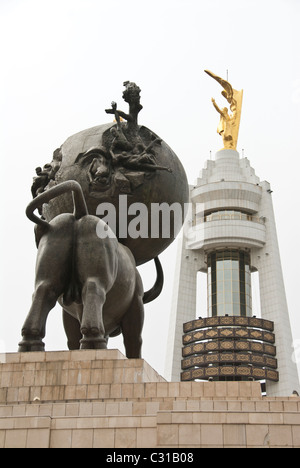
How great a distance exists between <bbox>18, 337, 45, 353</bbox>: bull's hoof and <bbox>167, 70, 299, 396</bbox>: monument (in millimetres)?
38182

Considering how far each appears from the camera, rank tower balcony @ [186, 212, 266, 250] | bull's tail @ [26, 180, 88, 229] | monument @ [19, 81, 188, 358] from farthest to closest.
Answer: tower balcony @ [186, 212, 266, 250] → bull's tail @ [26, 180, 88, 229] → monument @ [19, 81, 188, 358]

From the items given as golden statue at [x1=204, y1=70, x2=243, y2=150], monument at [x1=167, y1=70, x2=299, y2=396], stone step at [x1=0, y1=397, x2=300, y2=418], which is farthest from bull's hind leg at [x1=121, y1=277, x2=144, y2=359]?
golden statue at [x1=204, y1=70, x2=243, y2=150]

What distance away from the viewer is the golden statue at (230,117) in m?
55.0

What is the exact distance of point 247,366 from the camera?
47.6m

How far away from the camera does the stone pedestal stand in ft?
24.2

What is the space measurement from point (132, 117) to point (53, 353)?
4512 mm

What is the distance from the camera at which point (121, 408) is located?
838 cm

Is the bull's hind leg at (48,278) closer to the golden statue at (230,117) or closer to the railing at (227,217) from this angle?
the railing at (227,217)

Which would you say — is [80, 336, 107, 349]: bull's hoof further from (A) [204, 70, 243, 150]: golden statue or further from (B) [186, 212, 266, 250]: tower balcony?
(A) [204, 70, 243, 150]: golden statue

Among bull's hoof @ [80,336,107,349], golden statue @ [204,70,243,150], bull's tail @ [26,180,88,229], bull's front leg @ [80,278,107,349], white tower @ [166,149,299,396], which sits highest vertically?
golden statue @ [204,70,243,150]

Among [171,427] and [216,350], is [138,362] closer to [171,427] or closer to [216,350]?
[171,427]

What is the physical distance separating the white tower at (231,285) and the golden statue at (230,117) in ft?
3.04

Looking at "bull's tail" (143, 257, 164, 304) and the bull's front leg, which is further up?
"bull's tail" (143, 257, 164, 304)
